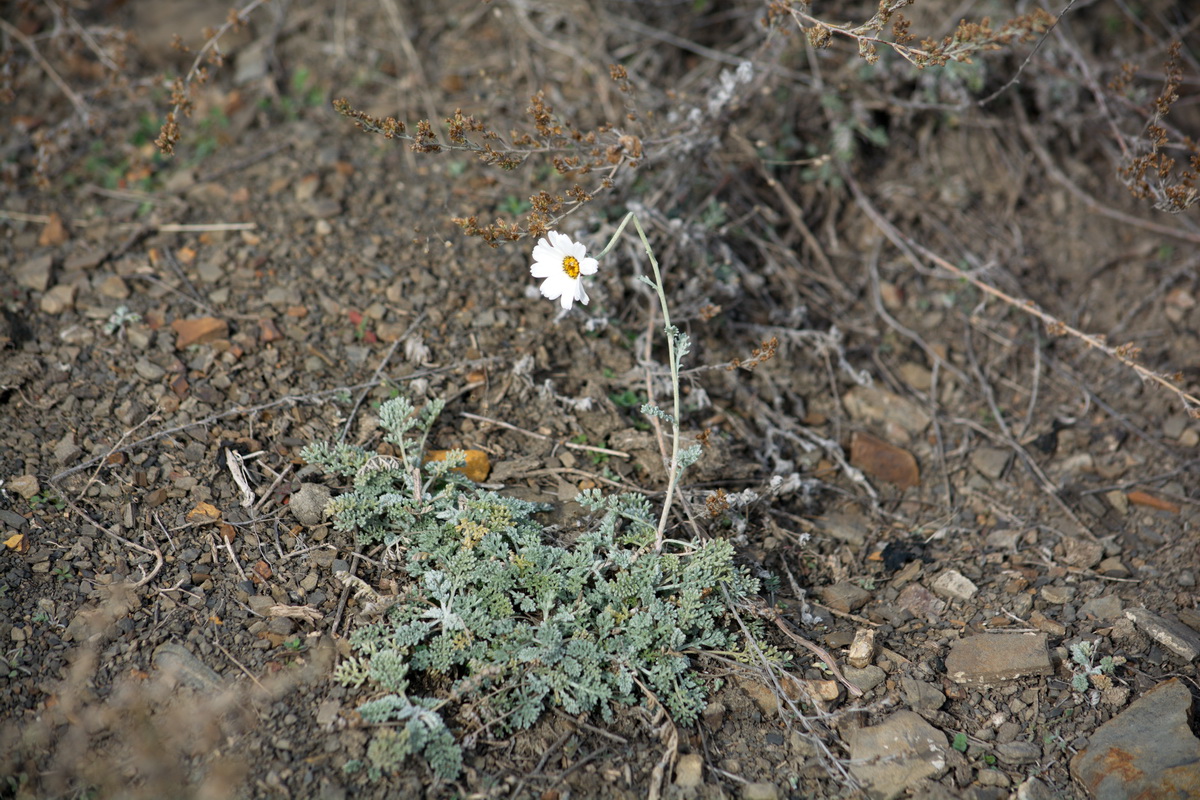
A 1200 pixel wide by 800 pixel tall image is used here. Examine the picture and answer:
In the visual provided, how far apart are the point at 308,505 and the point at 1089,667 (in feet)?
8.20

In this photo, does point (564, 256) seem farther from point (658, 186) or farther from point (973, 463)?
point (973, 463)

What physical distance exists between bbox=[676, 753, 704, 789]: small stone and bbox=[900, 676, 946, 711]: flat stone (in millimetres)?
692

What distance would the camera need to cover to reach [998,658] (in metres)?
2.65

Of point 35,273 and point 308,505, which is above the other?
point 35,273

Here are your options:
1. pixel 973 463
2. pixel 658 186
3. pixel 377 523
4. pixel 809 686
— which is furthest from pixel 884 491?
pixel 377 523

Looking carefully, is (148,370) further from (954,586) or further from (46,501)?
(954,586)

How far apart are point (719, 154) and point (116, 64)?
283 cm

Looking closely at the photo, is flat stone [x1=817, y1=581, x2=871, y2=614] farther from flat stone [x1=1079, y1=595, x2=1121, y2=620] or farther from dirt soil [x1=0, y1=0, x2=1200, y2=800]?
flat stone [x1=1079, y1=595, x2=1121, y2=620]

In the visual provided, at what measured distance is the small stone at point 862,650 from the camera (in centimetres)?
264

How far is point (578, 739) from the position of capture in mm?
2373

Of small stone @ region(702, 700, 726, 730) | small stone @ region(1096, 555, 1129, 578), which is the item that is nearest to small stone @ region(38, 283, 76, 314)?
small stone @ region(702, 700, 726, 730)

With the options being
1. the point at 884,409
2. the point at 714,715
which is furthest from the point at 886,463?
the point at 714,715

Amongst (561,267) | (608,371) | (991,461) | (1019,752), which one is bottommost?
(1019,752)

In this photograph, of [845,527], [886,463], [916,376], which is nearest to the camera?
[845,527]
